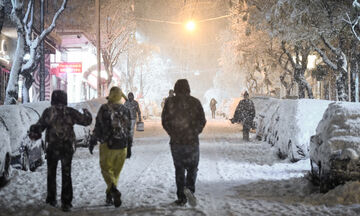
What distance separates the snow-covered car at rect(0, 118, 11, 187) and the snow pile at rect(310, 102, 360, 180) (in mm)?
5724

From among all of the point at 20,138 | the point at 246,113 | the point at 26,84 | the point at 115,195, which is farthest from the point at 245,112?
the point at 115,195

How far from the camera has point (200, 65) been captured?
495 feet

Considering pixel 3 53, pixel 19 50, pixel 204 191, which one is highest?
pixel 3 53

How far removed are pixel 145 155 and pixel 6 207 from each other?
6.86m

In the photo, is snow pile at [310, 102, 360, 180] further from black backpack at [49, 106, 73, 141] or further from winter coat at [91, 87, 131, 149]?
black backpack at [49, 106, 73, 141]

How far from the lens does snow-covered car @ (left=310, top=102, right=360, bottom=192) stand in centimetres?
679

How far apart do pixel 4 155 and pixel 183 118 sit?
3.83m

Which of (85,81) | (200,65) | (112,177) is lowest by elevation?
(112,177)

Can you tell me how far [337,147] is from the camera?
276 inches

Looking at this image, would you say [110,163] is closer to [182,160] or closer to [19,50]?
[182,160]

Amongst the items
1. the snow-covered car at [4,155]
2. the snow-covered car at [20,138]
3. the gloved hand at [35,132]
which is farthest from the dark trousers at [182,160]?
the snow-covered car at [20,138]

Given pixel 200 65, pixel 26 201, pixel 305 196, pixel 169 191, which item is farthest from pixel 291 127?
pixel 200 65

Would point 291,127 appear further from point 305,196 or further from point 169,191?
point 169,191

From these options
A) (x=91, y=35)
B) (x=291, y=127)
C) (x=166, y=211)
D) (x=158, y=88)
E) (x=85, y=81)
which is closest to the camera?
(x=166, y=211)
